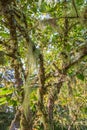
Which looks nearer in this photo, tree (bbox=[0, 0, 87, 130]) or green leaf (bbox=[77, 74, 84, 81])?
tree (bbox=[0, 0, 87, 130])

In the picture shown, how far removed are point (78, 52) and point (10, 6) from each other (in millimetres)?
411

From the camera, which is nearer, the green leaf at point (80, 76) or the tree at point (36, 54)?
the tree at point (36, 54)

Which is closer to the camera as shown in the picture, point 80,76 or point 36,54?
point 36,54

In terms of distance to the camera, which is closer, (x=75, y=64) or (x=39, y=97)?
(x=75, y=64)

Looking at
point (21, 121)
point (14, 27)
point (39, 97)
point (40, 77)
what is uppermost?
point (14, 27)

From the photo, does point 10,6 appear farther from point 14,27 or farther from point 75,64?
point 75,64

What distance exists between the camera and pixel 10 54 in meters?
1.84

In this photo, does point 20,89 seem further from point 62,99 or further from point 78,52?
point 62,99

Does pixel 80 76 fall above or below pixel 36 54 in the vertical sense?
below

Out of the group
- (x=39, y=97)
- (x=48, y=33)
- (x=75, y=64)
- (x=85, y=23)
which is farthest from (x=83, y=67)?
(x=48, y=33)

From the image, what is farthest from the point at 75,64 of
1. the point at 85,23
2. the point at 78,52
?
the point at 85,23

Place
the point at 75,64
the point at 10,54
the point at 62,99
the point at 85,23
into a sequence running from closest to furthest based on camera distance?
1. the point at 85,23
2. the point at 75,64
3. the point at 10,54
4. the point at 62,99

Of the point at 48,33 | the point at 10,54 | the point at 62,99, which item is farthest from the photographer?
the point at 62,99

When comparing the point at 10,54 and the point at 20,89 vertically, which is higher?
the point at 10,54
